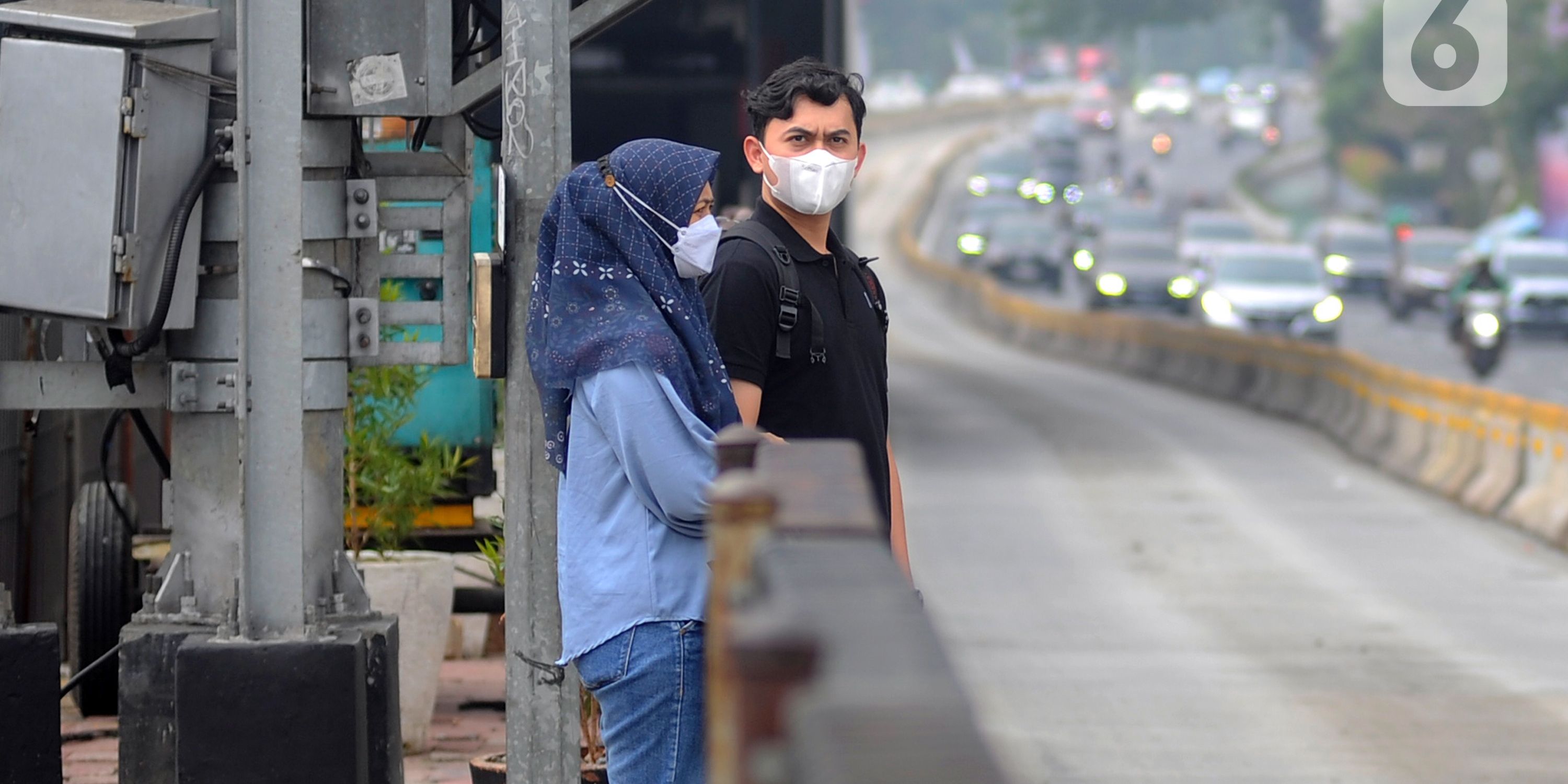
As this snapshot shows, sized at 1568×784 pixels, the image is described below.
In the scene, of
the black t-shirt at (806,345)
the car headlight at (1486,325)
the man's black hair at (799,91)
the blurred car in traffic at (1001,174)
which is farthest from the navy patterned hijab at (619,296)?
the blurred car in traffic at (1001,174)

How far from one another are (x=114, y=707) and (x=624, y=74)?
11090mm

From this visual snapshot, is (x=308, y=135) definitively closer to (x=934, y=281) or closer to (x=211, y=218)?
(x=211, y=218)

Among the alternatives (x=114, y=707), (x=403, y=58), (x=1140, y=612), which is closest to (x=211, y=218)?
(x=403, y=58)

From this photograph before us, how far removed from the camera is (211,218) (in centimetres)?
550

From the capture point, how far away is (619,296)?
4.04 metres

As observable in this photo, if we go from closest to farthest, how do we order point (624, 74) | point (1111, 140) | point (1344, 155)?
1. point (624, 74)
2. point (1344, 155)
3. point (1111, 140)

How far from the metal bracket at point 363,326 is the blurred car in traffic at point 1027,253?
168 ft

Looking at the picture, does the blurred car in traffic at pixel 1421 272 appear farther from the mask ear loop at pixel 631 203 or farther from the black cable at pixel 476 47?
the mask ear loop at pixel 631 203

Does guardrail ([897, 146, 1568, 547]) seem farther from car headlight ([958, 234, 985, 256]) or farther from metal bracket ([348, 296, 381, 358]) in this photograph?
car headlight ([958, 234, 985, 256])

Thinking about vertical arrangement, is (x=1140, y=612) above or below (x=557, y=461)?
below

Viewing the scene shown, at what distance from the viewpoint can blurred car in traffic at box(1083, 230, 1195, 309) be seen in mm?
43719

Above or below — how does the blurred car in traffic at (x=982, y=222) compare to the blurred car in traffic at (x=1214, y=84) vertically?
below

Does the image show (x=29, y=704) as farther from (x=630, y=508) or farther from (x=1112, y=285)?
(x=1112, y=285)
